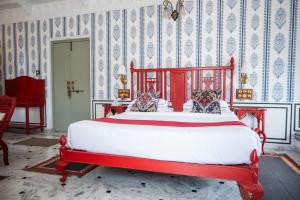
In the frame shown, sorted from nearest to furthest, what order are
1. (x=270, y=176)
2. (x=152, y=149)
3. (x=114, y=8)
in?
(x=152, y=149)
(x=270, y=176)
(x=114, y=8)

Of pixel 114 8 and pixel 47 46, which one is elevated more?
pixel 114 8

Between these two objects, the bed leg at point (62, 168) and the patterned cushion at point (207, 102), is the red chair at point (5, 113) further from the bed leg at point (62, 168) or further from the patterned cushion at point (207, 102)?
the patterned cushion at point (207, 102)

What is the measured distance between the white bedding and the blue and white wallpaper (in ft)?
7.99

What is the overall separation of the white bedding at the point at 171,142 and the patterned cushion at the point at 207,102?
1.36 metres

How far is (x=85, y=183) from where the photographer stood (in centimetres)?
261

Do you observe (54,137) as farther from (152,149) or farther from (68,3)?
(152,149)

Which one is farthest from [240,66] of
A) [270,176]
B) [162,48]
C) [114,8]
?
[114,8]

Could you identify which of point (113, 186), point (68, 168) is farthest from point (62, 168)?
point (113, 186)

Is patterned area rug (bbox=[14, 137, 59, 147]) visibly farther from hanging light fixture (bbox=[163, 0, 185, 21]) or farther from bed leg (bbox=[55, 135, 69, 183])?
hanging light fixture (bbox=[163, 0, 185, 21])

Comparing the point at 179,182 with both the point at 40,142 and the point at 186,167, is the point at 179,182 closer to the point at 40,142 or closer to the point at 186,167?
the point at 186,167

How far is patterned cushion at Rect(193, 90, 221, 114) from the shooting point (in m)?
3.65

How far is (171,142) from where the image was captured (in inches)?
87.3

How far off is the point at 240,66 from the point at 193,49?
100 cm

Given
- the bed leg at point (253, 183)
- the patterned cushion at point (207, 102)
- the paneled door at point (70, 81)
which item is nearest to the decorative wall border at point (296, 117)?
the patterned cushion at point (207, 102)
